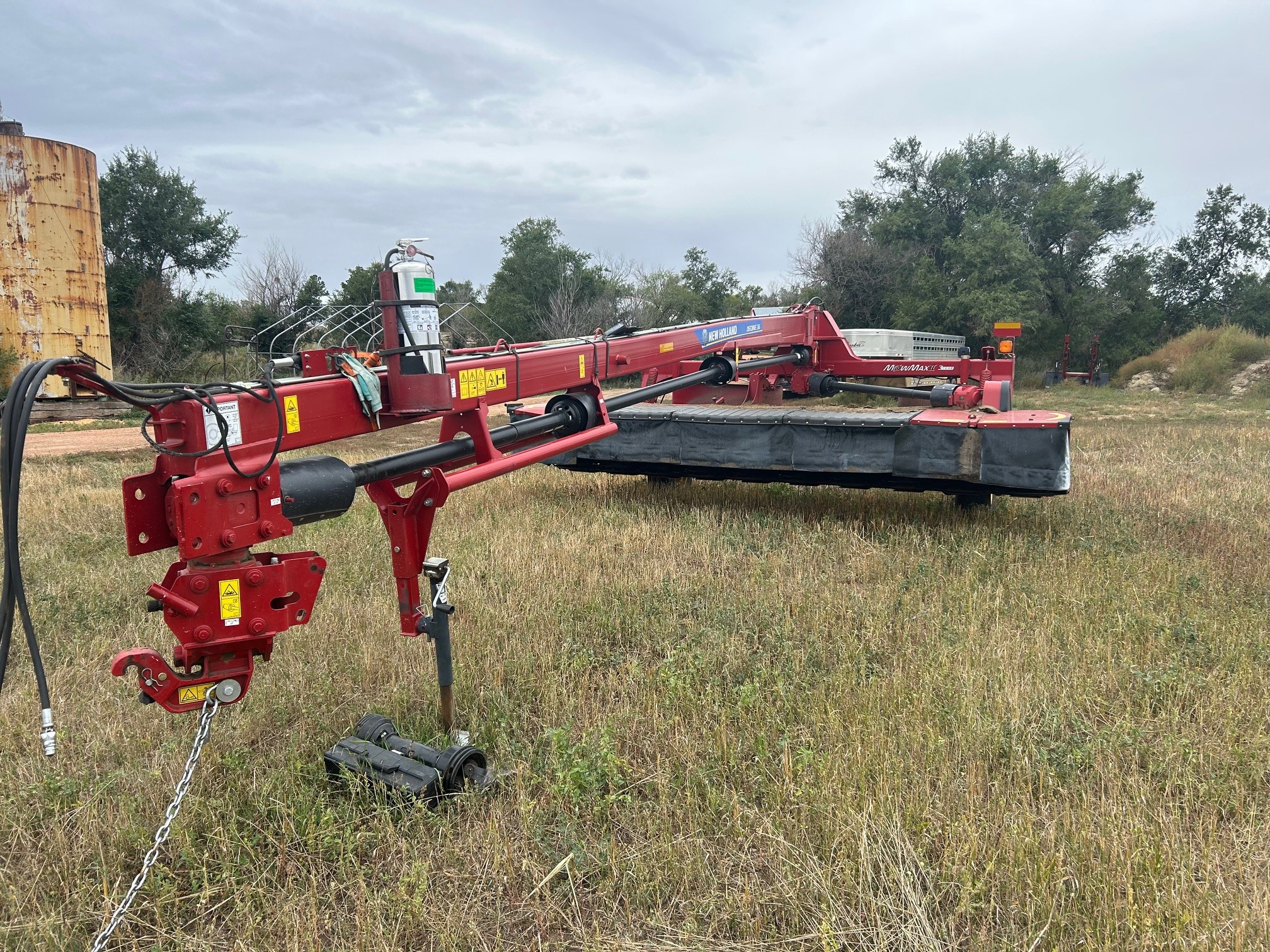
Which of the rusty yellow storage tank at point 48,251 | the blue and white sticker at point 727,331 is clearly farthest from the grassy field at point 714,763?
the rusty yellow storage tank at point 48,251

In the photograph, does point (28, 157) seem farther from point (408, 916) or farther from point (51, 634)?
point (408, 916)

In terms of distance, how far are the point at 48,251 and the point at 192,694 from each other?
63.0 feet

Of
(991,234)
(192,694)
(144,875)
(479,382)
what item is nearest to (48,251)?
(479,382)

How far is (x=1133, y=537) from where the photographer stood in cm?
672

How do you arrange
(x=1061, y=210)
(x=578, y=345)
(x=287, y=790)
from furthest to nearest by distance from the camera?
(x=1061, y=210), (x=578, y=345), (x=287, y=790)

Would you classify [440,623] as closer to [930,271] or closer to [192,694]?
[192,694]

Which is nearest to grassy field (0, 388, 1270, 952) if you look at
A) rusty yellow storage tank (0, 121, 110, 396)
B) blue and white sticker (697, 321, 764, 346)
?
blue and white sticker (697, 321, 764, 346)

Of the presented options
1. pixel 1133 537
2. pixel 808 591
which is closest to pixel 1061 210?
pixel 1133 537

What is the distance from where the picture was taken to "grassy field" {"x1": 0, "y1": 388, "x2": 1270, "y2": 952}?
8.60 ft

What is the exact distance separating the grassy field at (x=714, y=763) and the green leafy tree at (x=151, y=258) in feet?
77.8

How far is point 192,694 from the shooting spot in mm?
2879

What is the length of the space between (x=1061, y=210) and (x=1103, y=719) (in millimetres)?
30582

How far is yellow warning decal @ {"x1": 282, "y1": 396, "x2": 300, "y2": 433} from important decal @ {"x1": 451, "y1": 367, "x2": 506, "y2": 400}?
2.34ft

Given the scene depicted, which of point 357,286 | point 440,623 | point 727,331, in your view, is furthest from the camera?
point 357,286
